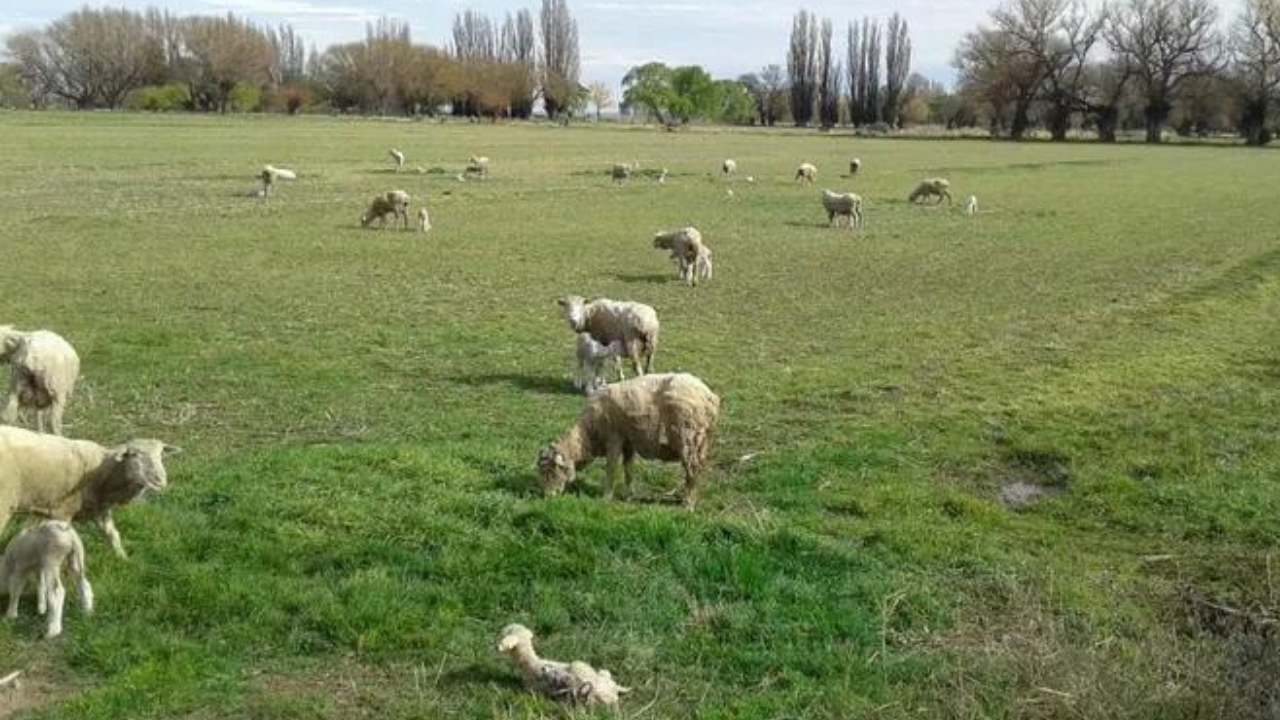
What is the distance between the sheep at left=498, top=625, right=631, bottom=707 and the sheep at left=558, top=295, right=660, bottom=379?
303 inches

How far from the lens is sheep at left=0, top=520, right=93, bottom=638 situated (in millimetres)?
7730

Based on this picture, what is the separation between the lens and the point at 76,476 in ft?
28.5

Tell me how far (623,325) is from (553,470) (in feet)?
15.8

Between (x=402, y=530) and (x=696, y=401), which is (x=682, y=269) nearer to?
(x=696, y=401)

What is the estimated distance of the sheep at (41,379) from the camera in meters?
11.8

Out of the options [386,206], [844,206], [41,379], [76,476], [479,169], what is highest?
[479,169]

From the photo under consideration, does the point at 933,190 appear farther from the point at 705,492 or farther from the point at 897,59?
the point at 897,59

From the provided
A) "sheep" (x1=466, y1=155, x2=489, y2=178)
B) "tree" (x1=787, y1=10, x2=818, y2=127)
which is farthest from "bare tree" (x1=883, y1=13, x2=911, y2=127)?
"sheep" (x1=466, y1=155, x2=489, y2=178)

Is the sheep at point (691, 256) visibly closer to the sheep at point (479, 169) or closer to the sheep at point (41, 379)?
the sheep at point (41, 379)

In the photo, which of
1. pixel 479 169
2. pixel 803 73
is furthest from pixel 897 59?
pixel 479 169

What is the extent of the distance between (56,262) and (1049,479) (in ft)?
61.7

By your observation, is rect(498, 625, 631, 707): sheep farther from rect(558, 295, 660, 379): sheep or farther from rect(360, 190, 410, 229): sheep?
rect(360, 190, 410, 229): sheep

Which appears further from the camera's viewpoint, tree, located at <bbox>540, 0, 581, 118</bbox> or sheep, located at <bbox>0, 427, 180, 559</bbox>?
tree, located at <bbox>540, 0, 581, 118</bbox>

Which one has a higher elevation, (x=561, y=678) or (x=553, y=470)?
(x=553, y=470)
